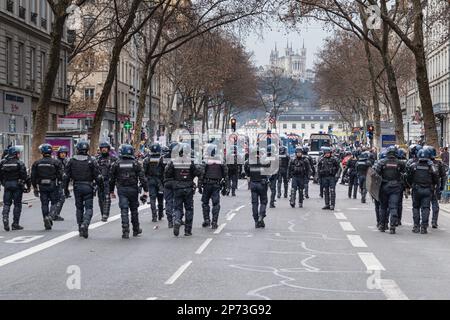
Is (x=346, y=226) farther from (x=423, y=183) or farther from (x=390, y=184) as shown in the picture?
(x=423, y=183)

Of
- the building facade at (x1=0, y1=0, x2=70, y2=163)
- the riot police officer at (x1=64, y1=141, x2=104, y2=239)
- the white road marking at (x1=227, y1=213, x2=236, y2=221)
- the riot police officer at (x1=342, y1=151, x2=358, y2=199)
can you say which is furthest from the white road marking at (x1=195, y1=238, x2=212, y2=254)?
the building facade at (x1=0, y1=0, x2=70, y2=163)

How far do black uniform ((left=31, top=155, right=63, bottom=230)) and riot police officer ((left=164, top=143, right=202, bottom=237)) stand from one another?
2.47 m

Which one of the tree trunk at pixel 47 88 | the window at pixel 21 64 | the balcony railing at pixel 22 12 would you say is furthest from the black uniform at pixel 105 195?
the balcony railing at pixel 22 12

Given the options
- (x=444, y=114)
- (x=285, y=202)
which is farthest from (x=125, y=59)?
(x=285, y=202)

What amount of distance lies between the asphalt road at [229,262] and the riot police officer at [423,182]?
45cm

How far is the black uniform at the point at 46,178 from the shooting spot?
1945 centimetres

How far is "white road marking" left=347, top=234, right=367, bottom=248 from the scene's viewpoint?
17.1m

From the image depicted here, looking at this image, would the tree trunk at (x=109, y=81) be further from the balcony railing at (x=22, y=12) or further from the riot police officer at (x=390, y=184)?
the riot police officer at (x=390, y=184)

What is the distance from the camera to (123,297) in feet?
34.5

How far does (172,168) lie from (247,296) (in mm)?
8374

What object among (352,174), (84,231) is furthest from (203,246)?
(352,174)

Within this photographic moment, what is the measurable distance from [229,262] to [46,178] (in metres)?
6.69

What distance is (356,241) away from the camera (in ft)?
58.7
